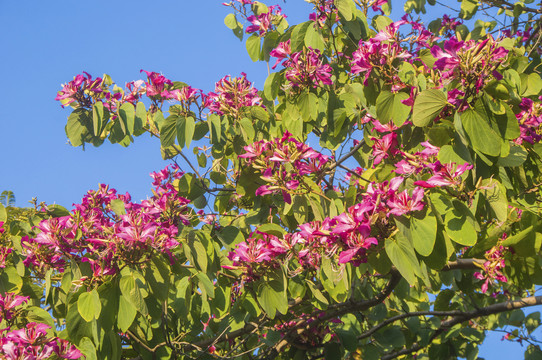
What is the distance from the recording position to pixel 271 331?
4309 mm

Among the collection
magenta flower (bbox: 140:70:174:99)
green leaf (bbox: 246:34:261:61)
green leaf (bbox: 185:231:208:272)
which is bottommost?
green leaf (bbox: 185:231:208:272)

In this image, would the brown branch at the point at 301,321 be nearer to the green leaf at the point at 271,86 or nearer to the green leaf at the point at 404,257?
the green leaf at the point at 404,257

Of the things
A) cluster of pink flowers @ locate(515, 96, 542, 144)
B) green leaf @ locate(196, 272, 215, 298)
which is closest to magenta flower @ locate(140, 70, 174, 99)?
green leaf @ locate(196, 272, 215, 298)

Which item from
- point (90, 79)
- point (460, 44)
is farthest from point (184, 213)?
point (460, 44)

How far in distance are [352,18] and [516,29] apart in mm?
3058

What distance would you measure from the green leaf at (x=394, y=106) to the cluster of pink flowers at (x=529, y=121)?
0.60 meters

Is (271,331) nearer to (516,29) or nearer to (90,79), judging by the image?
(90,79)

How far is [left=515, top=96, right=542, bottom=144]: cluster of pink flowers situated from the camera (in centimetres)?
301

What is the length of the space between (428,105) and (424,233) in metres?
0.66

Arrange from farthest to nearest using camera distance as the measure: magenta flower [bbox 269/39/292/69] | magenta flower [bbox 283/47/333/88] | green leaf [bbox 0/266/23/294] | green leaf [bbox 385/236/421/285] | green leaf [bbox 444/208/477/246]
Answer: green leaf [bbox 0/266/23/294], magenta flower [bbox 269/39/292/69], magenta flower [bbox 283/47/333/88], green leaf [bbox 444/208/477/246], green leaf [bbox 385/236/421/285]

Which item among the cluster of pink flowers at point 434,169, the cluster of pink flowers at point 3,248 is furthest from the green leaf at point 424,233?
the cluster of pink flowers at point 3,248

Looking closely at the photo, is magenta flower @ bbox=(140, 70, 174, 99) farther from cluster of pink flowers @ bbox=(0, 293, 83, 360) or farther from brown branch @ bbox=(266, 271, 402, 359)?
brown branch @ bbox=(266, 271, 402, 359)

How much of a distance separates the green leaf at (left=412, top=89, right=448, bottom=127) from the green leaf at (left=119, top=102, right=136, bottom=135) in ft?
6.91

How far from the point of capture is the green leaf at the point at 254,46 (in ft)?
14.8
